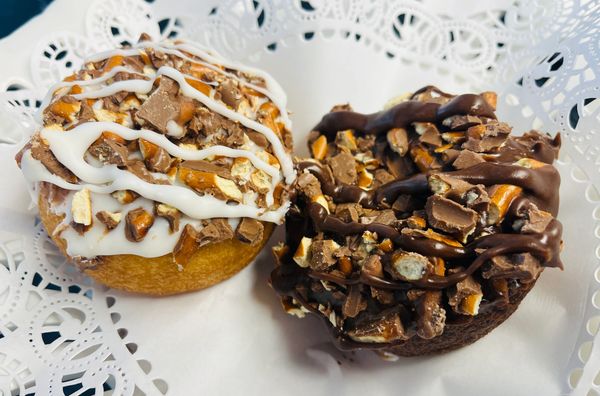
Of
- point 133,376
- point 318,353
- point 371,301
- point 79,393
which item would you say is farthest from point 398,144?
point 79,393

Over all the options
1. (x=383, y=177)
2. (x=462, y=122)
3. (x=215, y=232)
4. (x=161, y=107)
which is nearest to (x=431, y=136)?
(x=462, y=122)

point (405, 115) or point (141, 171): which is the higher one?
point (405, 115)

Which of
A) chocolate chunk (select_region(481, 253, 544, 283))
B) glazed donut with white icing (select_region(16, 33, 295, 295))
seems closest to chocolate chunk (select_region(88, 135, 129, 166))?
→ glazed donut with white icing (select_region(16, 33, 295, 295))

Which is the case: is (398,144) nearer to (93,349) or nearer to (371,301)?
(371,301)

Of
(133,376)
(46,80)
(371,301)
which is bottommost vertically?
(133,376)

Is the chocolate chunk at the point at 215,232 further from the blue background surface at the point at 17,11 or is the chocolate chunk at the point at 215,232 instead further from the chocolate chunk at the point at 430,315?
Answer: the blue background surface at the point at 17,11

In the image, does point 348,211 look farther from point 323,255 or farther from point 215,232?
point 215,232
